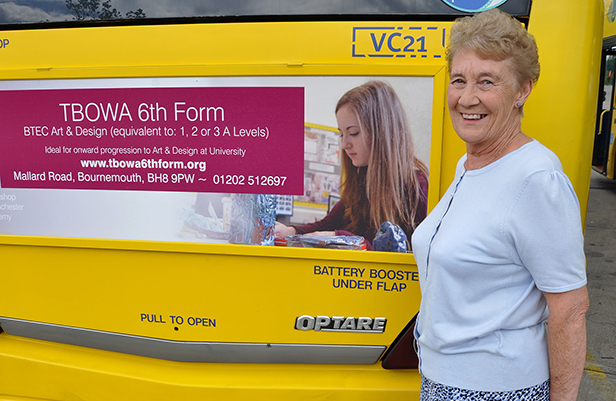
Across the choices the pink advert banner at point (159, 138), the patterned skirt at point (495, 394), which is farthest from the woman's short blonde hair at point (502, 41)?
the patterned skirt at point (495, 394)

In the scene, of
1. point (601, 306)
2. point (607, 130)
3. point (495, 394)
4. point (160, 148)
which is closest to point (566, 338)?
point (495, 394)

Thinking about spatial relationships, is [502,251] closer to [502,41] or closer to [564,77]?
[502,41]

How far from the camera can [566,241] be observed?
1170 millimetres

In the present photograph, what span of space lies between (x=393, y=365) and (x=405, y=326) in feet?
0.56

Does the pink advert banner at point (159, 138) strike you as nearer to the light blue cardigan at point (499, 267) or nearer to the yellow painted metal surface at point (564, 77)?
the light blue cardigan at point (499, 267)

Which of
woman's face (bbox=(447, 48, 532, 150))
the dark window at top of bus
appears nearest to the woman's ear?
woman's face (bbox=(447, 48, 532, 150))

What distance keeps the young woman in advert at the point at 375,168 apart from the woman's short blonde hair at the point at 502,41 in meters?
0.43

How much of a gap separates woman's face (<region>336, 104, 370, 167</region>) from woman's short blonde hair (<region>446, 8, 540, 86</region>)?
49cm

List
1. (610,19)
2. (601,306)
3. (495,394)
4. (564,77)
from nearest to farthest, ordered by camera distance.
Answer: (495,394), (564,77), (601,306), (610,19)

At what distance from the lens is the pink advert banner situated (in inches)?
69.0

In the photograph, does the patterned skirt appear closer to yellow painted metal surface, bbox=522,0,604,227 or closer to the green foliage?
yellow painted metal surface, bbox=522,0,604,227

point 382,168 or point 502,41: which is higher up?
point 502,41

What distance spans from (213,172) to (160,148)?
22cm

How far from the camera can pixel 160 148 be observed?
1.82 meters
